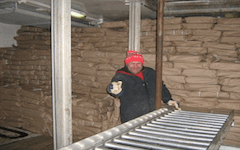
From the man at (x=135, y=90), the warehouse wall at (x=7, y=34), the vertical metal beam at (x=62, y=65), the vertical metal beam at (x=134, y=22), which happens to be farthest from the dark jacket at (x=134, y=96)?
the warehouse wall at (x=7, y=34)

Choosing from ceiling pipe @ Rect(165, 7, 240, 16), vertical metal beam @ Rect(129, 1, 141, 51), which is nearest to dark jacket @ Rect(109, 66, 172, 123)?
vertical metal beam @ Rect(129, 1, 141, 51)

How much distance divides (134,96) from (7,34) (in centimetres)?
454

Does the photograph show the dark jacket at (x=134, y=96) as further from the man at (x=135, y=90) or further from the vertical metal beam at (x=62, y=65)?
the vertical metal beam at (x=62, y=65)

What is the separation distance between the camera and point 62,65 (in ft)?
8.54

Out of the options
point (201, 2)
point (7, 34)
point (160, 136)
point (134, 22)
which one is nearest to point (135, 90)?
point (134, 22)

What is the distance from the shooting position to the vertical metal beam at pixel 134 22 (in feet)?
12.9

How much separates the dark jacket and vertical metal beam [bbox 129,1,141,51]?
623mm

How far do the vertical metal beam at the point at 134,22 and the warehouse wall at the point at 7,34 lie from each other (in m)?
3.96

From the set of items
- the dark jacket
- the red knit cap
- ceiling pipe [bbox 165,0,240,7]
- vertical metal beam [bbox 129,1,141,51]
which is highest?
ceiling pipe [bbox 165,0,240,7]

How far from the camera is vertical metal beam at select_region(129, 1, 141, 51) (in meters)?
3.94

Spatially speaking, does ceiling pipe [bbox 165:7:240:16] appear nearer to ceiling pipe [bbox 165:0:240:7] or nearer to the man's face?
ceiling pipe [bbox 165:0:240:7]

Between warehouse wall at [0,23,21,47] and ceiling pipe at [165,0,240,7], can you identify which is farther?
warehouse wall at [0,23,21,47]

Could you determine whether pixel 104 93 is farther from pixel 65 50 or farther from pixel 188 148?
pixel 188 148

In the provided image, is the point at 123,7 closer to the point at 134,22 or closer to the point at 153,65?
the point at 134,22
